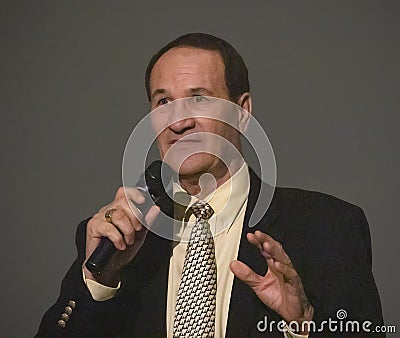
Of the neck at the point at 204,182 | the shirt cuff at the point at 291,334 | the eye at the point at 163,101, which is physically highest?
the eye at the point at 163,101

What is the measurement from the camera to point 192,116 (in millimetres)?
1302

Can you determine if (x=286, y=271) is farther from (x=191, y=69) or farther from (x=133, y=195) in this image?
(x=191, y=69)

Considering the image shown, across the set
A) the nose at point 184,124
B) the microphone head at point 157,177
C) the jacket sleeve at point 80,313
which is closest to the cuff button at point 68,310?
the jacket sleeve at point 80,313

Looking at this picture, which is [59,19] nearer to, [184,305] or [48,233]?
[48,233]

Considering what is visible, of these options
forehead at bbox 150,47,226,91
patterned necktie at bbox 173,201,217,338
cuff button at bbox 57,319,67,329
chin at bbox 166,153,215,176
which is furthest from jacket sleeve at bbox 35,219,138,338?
forehead at bbox 150,47,226,91

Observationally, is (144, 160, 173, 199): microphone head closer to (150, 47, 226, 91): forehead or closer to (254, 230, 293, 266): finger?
(150, 47, 226, 91): forehead

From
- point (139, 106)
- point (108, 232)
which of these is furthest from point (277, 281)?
point (139, 106)

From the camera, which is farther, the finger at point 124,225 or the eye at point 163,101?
the eye at point 163,101

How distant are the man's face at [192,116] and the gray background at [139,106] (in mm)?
97

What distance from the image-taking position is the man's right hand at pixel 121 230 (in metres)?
1.18

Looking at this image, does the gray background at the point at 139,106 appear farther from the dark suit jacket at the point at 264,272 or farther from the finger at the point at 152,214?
the finger at the point at 152,214

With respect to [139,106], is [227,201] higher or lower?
lower

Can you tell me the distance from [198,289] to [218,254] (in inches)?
2.9

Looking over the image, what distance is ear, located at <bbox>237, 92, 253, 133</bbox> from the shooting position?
53.2 inches
